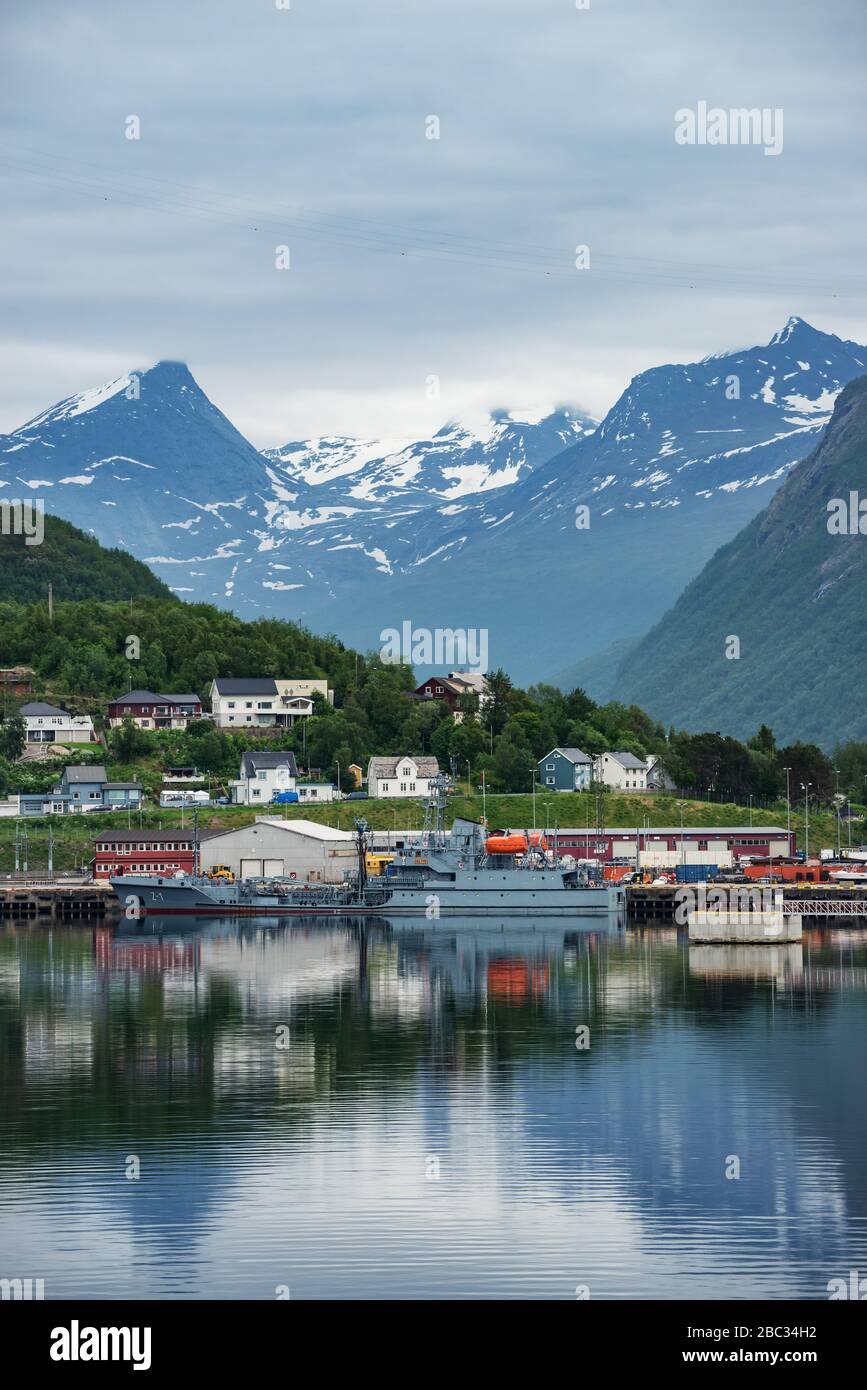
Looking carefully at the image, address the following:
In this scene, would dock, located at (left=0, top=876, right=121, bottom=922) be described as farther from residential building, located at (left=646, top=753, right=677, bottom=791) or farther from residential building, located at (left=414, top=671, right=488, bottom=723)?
residential building, located at (left=414, top=671, right=488, bottom=723)

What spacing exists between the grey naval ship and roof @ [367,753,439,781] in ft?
92.6

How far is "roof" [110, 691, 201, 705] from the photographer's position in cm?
14525

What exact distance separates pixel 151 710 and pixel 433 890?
162ft

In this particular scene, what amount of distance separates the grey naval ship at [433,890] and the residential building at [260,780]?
25203 millimetres

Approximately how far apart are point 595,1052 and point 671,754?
90045mm

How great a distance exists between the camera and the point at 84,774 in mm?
129000

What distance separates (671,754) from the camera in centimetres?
14375

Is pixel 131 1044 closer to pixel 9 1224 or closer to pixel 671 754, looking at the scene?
pixel 9 1224

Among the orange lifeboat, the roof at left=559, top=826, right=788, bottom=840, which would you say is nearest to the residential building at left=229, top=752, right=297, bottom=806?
the roof at left=559, top=826, right=788, bottom=840

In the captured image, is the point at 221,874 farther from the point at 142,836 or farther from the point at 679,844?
the point at 679,844

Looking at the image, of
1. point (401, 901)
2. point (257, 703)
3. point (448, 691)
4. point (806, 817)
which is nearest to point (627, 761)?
point (806, 817)

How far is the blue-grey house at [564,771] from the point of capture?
139375 mm

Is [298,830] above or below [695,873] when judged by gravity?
above
